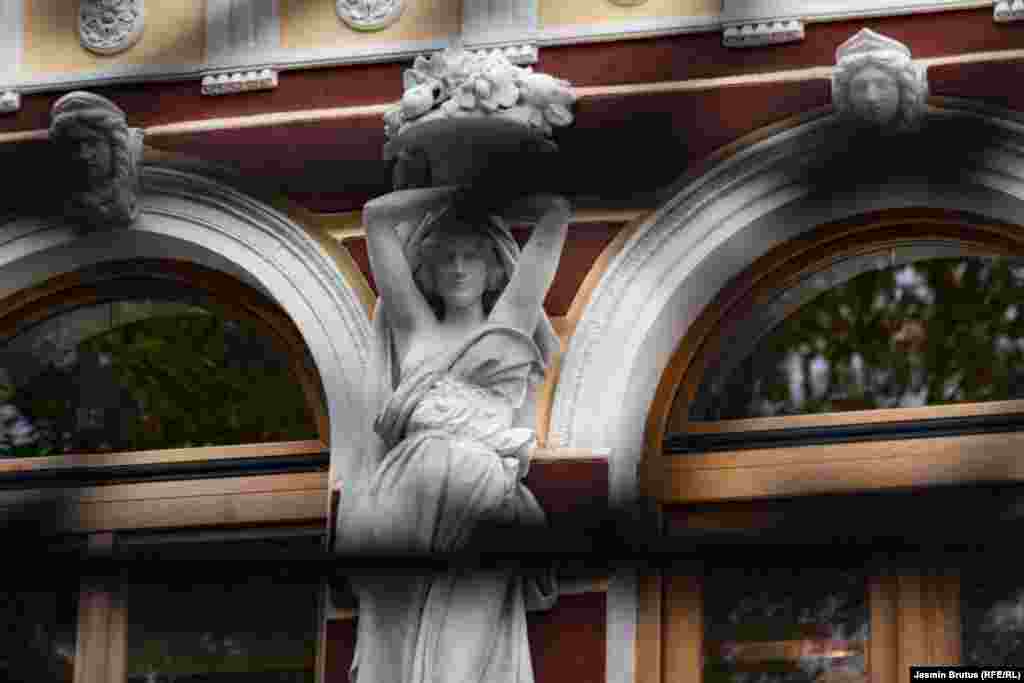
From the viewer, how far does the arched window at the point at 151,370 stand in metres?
8.27

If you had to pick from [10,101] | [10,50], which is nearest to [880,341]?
[10,101]

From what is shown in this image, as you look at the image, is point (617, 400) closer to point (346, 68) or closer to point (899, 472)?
point (899, 472)

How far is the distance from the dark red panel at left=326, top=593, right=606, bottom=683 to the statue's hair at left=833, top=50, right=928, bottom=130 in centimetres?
193

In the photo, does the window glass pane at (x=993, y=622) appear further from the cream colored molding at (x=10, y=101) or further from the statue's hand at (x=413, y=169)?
the cream colored molding at (x=10, y=101)

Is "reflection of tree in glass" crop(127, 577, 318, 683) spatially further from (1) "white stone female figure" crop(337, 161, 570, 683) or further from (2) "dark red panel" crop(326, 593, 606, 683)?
(2) "dark red panel" crop(326, 593, 606, 683)

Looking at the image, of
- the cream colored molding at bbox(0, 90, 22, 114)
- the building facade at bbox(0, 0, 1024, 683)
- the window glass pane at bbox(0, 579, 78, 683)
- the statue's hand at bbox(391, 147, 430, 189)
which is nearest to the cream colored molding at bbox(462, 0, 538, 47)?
the building facade at bbox(0, 0, 1024, 683)

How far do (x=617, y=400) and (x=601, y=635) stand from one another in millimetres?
838

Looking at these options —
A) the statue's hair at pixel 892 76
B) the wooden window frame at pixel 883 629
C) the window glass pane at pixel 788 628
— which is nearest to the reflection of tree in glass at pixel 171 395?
the wooden window frame at pixel 883 629

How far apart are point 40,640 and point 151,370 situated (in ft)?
3.65

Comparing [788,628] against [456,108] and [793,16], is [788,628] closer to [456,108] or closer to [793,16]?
[456,108]

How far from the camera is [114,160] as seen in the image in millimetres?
8422

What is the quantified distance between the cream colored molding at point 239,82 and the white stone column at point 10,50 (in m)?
0.81

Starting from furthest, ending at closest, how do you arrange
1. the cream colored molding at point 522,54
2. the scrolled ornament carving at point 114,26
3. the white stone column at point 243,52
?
the scrolled ornament carving at point 114,26
the white stone column at point 243,52
the cream colored molding at point 522,54

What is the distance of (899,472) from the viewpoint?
24.4 feet
